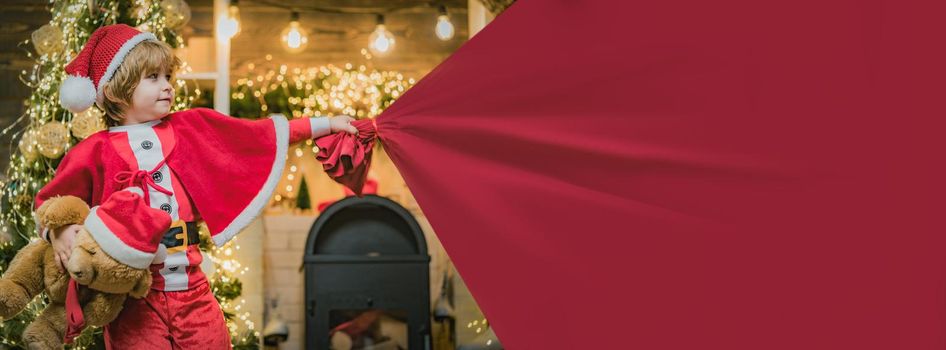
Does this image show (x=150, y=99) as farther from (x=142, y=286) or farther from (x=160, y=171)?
(x=142, y=286)

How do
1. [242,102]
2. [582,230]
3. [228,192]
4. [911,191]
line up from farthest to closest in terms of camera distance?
[242,102] → [228,192] → [582,230] → [911,191]

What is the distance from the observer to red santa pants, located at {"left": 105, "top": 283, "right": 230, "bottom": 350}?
1.85 meters

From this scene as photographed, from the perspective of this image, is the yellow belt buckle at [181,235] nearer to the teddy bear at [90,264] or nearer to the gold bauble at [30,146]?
the teddy bear at [90,264]

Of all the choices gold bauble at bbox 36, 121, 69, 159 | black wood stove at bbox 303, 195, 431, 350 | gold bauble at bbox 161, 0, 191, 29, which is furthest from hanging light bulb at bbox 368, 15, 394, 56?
gold bauble at bbox 36, 121, 69, 159

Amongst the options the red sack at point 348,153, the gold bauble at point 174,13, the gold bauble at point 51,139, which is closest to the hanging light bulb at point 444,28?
the gold bauble at point 174,13

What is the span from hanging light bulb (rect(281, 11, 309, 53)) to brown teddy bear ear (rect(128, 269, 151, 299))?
2.29 m

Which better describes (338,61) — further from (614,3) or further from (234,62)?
(614,3)

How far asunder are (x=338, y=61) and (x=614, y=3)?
102 inches

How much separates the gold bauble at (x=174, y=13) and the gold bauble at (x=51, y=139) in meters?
0.50

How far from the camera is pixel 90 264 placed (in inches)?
68.4

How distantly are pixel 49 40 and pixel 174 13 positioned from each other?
38cm

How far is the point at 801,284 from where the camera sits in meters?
1.52

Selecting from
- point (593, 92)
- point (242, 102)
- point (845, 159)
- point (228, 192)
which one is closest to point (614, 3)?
point (593, 92)

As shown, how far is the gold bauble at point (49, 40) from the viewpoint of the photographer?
9.61 ft
